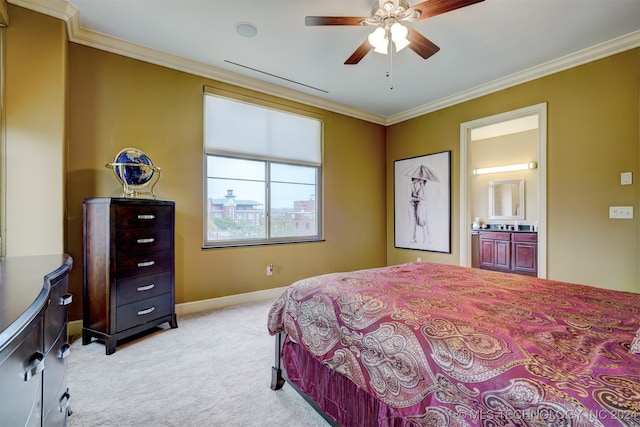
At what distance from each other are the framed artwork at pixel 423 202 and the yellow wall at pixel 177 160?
98cm

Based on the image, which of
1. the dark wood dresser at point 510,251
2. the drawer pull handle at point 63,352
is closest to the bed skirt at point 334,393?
the drawer pull handle at point 63,352

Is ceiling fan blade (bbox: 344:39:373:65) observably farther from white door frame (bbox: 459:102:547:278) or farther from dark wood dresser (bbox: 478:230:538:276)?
dark wood dresser (bbox: 478:230:538:276)

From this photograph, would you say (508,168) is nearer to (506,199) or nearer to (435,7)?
(506,199)

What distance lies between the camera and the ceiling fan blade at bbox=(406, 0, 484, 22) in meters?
1.78

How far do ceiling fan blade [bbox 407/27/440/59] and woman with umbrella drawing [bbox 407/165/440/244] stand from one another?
235cm

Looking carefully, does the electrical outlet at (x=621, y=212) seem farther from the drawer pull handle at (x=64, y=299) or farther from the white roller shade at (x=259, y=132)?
the drawer pull handle at (x=64, y=299)

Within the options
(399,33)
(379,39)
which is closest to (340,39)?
(379,39)

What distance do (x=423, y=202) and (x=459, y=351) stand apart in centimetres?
383

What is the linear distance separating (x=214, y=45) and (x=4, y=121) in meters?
1.79

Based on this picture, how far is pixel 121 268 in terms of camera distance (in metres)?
2.42

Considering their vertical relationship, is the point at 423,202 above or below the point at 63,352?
above

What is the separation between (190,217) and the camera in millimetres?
3268

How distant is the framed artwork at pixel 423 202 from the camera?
427cm

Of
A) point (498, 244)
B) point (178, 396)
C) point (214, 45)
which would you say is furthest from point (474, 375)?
point (498, 244)
